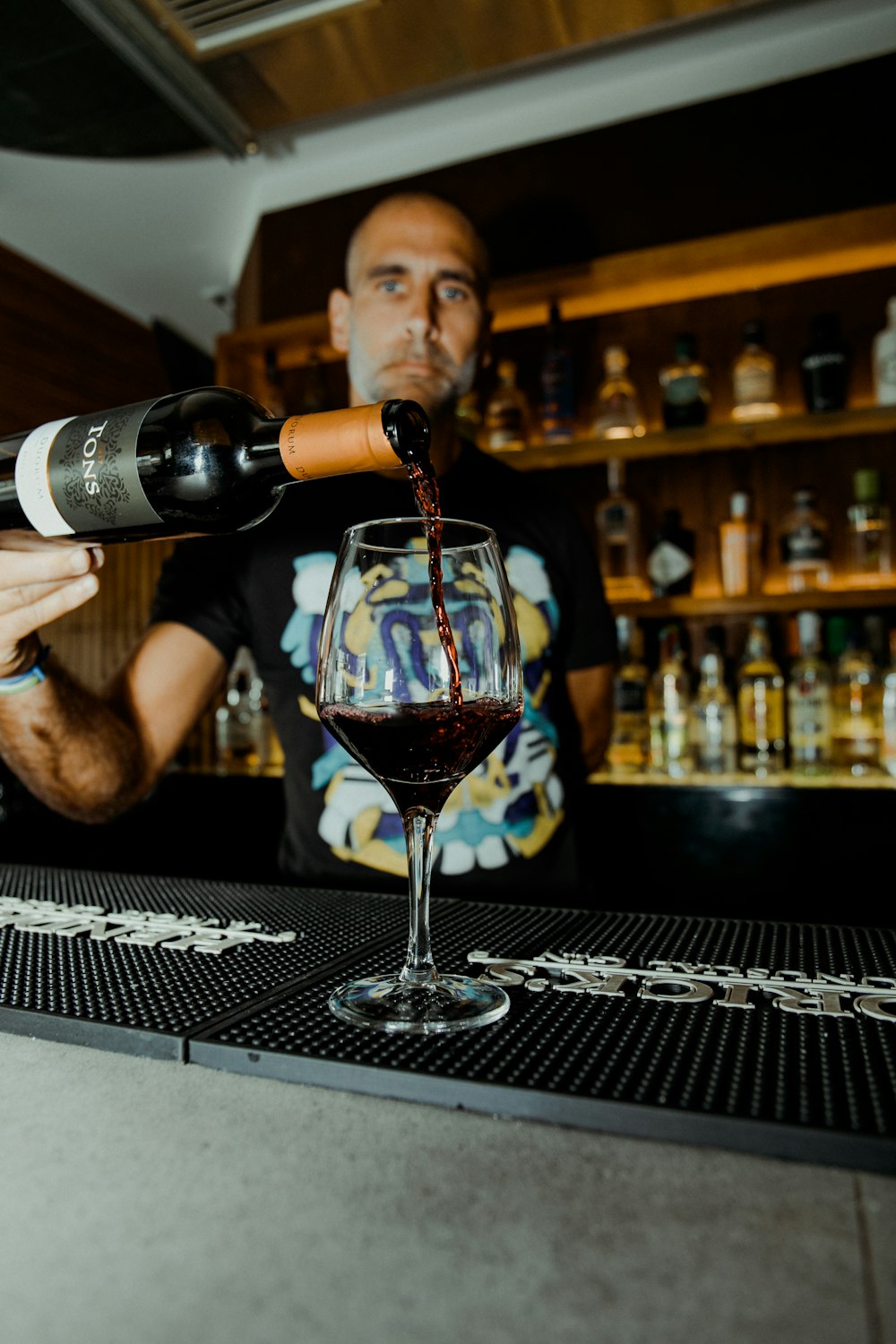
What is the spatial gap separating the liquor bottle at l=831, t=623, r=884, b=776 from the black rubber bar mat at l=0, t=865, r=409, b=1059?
151cm

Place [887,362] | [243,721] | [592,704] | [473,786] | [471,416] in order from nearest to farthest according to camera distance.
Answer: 1. [473,786]
2. [592,704]
3. [887,362]
4. [471,416]
5. [243,721]

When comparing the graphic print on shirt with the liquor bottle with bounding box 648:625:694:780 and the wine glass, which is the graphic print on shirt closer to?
the wine glass

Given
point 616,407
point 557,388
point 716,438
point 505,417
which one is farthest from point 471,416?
point 716,438

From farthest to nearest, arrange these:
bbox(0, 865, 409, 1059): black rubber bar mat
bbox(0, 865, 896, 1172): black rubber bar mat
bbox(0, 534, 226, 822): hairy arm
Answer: bbox(0, 534, 226, 822): hairy arm → bbox(0, 865, 409, 1059): black rubber bar mat → bbox(0, 865, 896, 1172): black rubber bar mat

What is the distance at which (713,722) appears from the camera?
208 centimetres

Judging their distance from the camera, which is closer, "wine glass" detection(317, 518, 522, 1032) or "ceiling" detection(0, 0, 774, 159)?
"wine glass" detection(317, 518, 522, 1032)

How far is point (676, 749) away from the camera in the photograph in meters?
2.12

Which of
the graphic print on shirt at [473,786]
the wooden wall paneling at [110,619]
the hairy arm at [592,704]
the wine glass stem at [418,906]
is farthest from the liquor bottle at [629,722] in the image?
the wine glass stem at [418,906]

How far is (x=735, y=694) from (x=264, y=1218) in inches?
77.6

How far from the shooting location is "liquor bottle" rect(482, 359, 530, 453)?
2.21 meters

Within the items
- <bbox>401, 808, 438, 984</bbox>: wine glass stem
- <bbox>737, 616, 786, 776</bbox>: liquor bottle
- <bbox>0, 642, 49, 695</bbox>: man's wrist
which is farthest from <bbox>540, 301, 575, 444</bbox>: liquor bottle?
<bbox>401, 808, 438, 984</bbox>: wine glass stem

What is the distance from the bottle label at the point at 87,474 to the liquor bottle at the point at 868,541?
65.8 inches

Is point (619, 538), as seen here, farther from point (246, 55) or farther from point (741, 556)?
point (246, 55)

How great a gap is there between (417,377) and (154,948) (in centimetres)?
100
